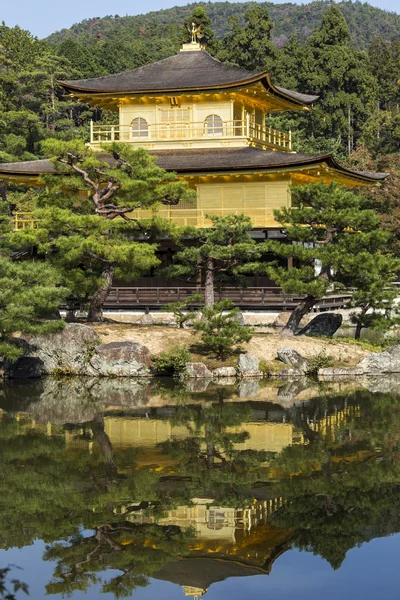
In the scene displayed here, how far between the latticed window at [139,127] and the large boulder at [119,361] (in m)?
16.3

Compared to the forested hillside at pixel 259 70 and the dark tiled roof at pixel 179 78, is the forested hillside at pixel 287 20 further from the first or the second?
the dark tiled roof at pixel 179 78

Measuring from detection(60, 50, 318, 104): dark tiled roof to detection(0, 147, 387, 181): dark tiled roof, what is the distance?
8.54 ft

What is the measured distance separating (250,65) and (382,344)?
52383 mm

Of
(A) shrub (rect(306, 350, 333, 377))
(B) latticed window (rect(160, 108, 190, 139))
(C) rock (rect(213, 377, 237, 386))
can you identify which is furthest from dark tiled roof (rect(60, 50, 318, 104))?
(C) rock (rect(213, 377, 237, 386))

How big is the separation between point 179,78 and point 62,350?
17.5m

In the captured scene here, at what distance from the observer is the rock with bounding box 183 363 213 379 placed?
2798 centimetres

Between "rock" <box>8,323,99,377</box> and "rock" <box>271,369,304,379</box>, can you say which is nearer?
"rock" <box>271,369,304,379</box>

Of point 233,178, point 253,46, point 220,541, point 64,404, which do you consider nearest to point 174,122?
point 233,178

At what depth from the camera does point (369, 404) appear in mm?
23062

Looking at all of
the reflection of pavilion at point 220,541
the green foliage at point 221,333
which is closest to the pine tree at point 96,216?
the green foliage at point 221,333

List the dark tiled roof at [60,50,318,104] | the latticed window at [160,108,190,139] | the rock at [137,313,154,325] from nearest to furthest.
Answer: the rock at [137,313,154,325], the dark tiled roof at [60,50,318,104], the latticed window at [160,108,190,139]

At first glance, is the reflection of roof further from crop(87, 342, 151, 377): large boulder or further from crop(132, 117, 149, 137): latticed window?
crop(132, 117, 149, 137): latticed window

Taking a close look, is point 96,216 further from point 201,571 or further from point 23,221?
point 201,571

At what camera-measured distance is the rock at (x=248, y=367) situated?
28.1 metres
